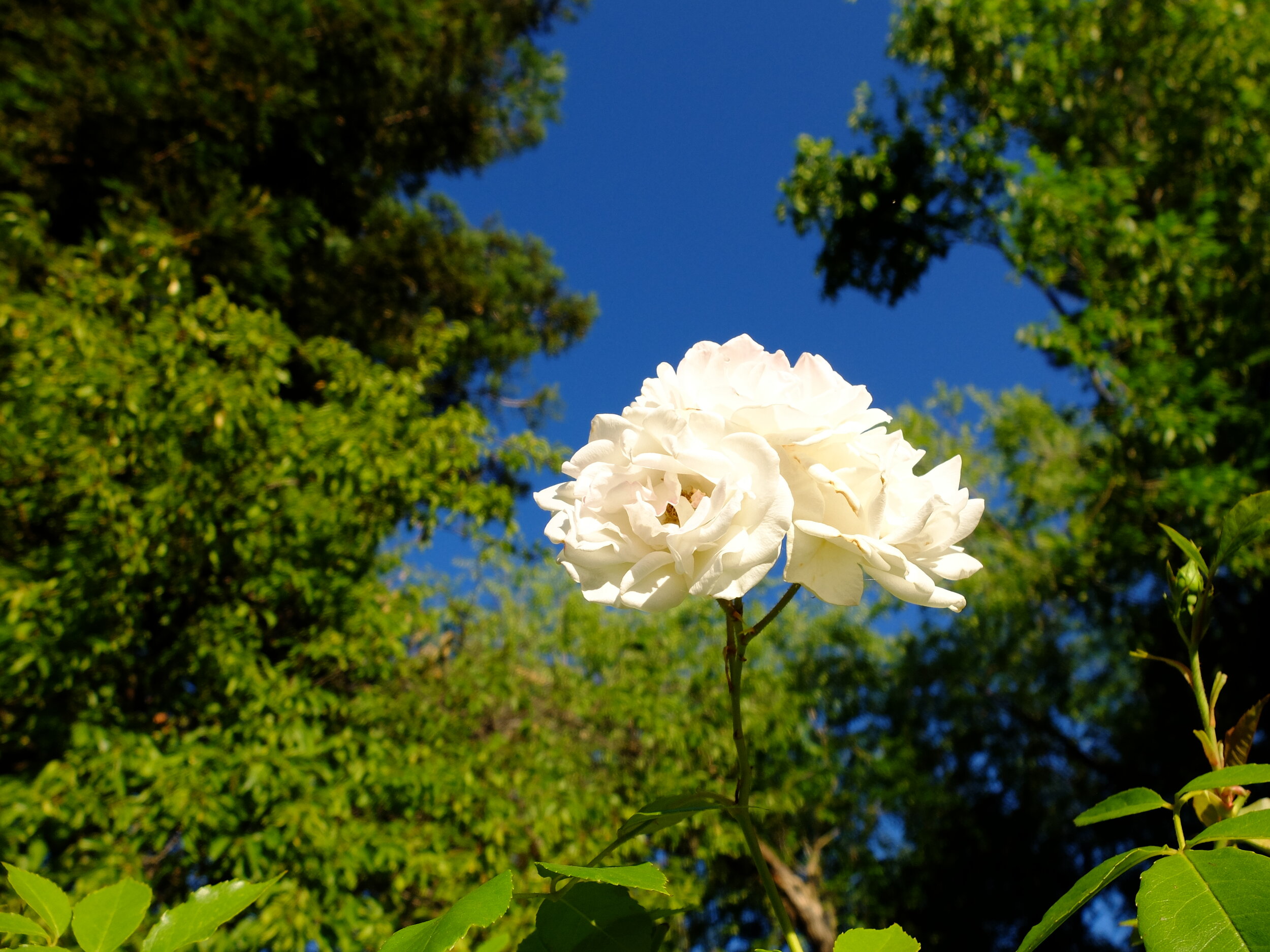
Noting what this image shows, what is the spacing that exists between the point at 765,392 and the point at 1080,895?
39 cm

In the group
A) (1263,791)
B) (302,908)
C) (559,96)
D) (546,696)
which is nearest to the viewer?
(1263,791)

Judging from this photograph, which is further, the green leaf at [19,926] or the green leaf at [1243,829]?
the green leaf at [19,926]

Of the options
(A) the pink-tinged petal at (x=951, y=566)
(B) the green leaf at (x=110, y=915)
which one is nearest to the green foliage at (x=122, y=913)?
(B) the green leaf at (x=110, y=915)

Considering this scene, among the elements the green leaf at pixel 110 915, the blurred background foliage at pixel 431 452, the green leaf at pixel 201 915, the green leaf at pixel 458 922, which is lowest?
the green leaf at pixel 458 922

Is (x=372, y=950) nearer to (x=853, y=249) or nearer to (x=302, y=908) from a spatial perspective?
(x=302, y=908)

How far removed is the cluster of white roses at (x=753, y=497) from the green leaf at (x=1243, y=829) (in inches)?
7.7

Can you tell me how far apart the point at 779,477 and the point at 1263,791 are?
1.11m

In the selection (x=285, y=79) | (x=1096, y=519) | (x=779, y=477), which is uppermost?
(x=285, y=79)

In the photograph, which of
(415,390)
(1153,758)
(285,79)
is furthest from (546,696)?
(1153,758)

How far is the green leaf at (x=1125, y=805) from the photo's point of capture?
1.73 feet

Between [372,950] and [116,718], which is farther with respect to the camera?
[116,718]

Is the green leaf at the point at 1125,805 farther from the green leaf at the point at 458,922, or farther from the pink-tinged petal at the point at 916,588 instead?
the green leaf at the point at 458,922

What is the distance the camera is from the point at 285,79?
5148 mm

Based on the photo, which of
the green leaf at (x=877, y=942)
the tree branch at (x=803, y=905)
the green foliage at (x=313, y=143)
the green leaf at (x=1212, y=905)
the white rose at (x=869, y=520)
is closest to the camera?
the green leaf at (x=1212, y=905)
